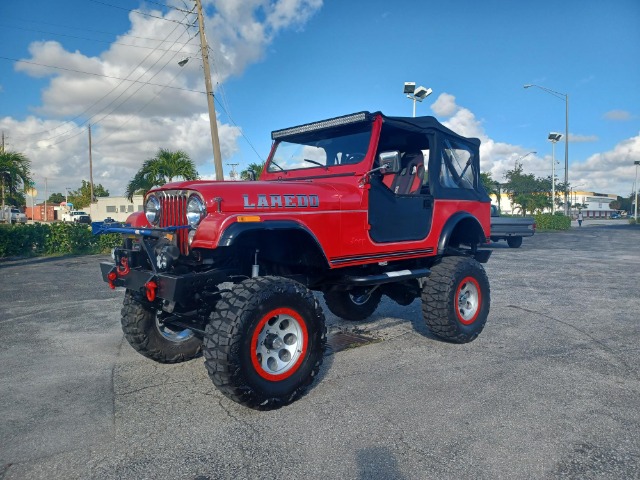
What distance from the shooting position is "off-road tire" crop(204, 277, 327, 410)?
344cm

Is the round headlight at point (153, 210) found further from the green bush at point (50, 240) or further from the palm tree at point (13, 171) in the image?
the palm tree at point (13, 171)

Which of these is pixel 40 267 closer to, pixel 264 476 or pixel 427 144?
pixel 427 144

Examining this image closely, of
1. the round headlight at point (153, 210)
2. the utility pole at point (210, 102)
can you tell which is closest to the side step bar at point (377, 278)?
the round headlight at point (153, 210)

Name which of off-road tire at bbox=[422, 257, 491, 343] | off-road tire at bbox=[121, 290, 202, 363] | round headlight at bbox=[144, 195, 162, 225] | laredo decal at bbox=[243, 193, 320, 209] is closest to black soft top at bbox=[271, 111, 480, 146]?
laredo decal at bbox=[243, 193, 320, 209]

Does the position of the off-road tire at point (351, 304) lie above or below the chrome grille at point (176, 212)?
below

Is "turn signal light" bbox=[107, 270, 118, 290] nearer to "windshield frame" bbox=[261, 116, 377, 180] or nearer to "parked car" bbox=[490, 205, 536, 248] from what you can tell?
"windshield frame" bbox=[261, 116, 377, 180]

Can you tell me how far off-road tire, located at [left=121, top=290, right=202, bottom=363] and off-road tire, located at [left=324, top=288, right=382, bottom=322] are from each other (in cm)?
205

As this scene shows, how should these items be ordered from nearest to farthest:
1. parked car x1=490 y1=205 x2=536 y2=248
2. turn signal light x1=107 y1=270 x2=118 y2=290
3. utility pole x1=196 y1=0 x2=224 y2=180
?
turn signal light x1=107 y1=270 x2=118 y2=290, utility pole x1=196 y1=0 x2=224 y2=180, parked car x1=490 y1=205 x2=536 y2=248

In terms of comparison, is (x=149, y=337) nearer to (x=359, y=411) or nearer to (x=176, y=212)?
(x=176, y=212)

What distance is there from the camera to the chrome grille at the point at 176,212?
381cm

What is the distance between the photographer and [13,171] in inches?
756

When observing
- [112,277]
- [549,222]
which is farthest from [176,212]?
[549,222]

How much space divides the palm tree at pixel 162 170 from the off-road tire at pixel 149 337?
1557 cm

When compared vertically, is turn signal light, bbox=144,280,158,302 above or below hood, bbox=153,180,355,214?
below
